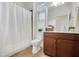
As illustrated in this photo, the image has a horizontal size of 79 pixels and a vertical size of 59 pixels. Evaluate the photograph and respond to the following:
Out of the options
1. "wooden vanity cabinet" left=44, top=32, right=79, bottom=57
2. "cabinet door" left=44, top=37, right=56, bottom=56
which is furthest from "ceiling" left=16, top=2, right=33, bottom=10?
"cabinet door" left=44, top=37, right=56, bottom=56

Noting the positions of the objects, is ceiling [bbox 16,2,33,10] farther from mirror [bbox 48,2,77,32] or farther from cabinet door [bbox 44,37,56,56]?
cabinet door [bbox 44,37,56,56]

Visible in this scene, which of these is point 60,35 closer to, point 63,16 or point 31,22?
point 63,16

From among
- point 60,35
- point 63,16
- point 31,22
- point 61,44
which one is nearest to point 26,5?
point 31,22

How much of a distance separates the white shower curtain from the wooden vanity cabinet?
1.36 feet

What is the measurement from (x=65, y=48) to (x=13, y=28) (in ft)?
3.41

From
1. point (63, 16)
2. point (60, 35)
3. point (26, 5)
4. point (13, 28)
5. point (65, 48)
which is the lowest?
point (65, 48)

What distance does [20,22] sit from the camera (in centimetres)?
195

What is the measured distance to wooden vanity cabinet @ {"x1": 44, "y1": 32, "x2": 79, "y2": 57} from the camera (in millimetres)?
2025

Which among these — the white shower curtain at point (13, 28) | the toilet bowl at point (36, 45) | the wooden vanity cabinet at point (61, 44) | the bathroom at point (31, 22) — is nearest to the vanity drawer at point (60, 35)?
the wooden vanity cabinet at point (61, 44)

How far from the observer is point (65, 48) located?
7.01ft

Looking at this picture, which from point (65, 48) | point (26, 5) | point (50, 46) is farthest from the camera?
point (50, 46)

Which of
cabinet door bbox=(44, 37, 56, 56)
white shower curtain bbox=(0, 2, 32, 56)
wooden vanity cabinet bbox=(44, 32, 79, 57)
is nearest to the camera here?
white shower curtain bbox=(0, 2, 32, 56)

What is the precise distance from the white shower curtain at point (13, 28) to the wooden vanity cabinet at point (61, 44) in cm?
41

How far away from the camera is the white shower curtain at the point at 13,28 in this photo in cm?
187
